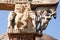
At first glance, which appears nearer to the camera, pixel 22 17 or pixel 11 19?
pixel 11 19

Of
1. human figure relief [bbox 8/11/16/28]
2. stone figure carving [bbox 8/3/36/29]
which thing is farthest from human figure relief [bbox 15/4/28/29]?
human figure relief [bbox 8/11/16/28]

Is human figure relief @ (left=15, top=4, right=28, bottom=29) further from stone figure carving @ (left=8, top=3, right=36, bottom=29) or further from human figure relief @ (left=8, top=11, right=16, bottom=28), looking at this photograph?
human figure relief @ (left=8, top=11, right=16, bottom=28)

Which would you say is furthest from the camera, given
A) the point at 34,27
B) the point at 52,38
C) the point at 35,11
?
the point at 52,38

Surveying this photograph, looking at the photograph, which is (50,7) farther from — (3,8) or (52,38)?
(52,38)

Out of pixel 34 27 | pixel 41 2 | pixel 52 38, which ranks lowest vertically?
pixel 52 38

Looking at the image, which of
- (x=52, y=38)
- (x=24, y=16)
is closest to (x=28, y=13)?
(x=24, y=16)

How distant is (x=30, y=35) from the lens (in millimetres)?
11406

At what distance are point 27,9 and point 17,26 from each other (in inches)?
31.6

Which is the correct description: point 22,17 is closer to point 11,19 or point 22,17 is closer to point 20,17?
point 20,17

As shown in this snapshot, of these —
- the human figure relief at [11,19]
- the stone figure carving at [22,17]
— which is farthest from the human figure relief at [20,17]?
the human figure relief at [11,19]

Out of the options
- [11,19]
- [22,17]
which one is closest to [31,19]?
[22,17]

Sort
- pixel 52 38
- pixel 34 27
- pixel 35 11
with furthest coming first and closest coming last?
pixel 52 38
pixel 35 11
pixel 34 27

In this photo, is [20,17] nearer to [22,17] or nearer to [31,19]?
[22,17]

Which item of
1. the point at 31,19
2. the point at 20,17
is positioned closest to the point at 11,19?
the point at 20,17
